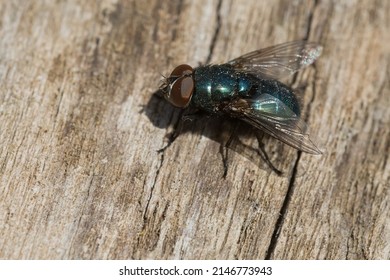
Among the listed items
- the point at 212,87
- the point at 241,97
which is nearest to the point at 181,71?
the point at 212,87

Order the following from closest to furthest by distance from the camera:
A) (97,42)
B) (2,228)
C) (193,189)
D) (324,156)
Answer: (2,228)
(193,189)
(324,156)
(97,42)

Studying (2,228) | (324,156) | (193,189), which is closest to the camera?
(2,228)

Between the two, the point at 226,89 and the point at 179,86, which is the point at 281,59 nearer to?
the point at 226,89

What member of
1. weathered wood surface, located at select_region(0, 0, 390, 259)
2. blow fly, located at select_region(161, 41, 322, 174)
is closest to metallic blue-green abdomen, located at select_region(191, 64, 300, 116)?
blow fly, located at select_region(161, 41, 322, 174)

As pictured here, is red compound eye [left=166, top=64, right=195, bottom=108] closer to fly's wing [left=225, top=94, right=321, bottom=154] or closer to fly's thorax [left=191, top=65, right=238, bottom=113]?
fly's thorax [left=191, top=65, right=238, bottom=113]
